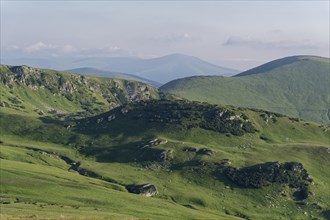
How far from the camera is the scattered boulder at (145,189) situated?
174 m

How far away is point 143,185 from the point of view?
178 metres

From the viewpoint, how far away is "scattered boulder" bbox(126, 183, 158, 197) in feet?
572

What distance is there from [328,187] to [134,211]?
98.1 metres

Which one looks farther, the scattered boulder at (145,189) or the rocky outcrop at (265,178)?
the rocky outcrop at (265,178)

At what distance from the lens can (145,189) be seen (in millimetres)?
175625

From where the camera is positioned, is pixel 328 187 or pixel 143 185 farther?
pixel 328 187

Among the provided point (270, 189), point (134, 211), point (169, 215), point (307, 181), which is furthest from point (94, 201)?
point (307, 181)

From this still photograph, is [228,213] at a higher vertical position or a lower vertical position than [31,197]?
lower

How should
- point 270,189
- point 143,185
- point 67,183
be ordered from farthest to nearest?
1. point 270,189
2. point 143,185
3. point 67,183

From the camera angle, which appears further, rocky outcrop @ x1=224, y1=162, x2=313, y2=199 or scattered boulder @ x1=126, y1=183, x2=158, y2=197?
rocky outcrop @ x1=224, y1=162, x2=313, y2=199

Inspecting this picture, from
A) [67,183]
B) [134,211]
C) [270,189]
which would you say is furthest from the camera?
[270,189]

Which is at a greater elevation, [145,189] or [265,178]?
[265,178]

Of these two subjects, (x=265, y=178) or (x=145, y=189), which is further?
(x=265, y=178)

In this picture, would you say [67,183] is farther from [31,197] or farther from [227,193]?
[227,193]
